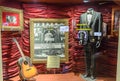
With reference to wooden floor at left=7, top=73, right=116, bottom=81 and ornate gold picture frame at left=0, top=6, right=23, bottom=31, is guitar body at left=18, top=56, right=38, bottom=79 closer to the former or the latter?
wooden floor at left=7, top=73, right=116, bottom=81

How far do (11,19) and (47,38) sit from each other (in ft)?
2.09

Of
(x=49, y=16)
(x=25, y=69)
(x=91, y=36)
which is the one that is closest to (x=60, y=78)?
(x=25, y=69)

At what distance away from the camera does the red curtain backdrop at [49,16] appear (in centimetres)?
237

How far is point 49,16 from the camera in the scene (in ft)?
8.70

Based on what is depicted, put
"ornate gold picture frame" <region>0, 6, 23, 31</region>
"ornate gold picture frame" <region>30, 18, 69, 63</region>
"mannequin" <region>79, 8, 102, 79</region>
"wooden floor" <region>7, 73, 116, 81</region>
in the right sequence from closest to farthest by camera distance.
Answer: "ornate gold picture frame" <region>0, 6, 23, 31</region>, "mannequin" <region>79, 8, 102, 79</region>, "wooden floor" <region>7, 73, 116, 81</region>, "ornate gold picture frame" <region>30, 18, 69, 63</region>

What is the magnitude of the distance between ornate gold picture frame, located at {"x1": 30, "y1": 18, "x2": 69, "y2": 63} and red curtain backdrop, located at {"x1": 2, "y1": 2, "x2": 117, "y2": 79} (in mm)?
75

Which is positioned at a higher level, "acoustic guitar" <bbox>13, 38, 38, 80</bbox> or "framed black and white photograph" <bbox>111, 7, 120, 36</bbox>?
"framed black and white photograph" <bbox>111, 7, 120, 36</bbox>

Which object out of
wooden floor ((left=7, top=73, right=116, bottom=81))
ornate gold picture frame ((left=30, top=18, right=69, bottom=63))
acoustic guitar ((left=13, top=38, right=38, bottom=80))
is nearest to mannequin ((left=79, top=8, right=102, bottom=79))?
wooden floor ((left=7, top=73, right=116, bottom=81))

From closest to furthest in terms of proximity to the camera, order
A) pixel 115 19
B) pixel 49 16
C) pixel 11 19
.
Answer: pixel 11 19
pixel 115 19
pixel 49 16

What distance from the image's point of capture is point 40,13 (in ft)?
8.63

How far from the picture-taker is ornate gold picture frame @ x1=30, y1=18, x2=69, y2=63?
2619mm

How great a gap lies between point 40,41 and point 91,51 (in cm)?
80

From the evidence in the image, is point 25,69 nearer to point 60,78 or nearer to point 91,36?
point 60,78

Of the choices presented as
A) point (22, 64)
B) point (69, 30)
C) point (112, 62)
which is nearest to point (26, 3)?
point (69, 30)
